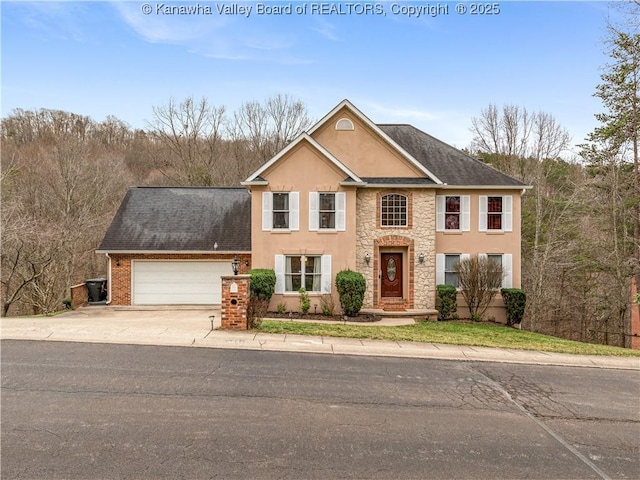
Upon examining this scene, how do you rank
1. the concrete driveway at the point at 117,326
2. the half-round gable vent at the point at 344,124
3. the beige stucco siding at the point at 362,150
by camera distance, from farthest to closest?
1. the half-round gable vent at the point at 344,124
2. the beige stucco siding at the point at 362,150
3. the concrete driveway at the point at 117,326

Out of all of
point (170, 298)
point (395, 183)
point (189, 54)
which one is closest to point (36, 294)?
point (170, 298)

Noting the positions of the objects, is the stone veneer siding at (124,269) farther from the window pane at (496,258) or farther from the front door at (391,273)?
the window pane at (496,258)

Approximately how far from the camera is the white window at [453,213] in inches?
672

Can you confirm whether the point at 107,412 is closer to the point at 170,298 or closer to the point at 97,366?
the point at 97,366

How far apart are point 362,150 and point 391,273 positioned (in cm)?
542

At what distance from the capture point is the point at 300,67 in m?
19.7

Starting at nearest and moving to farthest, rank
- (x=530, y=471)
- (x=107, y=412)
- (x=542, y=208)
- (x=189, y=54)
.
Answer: (x=530, y=471) < (x=107, y=412) < (x=189, y=54) < (x=542, y=208)

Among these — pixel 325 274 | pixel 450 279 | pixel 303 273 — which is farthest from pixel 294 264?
pixel 450 279

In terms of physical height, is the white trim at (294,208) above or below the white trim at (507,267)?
above

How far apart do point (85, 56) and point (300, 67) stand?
9623 millimetres

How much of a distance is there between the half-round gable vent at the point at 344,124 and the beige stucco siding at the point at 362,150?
125 millimetres

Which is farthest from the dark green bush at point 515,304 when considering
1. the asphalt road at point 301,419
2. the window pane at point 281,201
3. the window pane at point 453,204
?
the window pane at point 281,201

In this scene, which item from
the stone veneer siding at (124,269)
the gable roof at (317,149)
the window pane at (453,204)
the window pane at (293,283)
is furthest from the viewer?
the window pane at (453,204)

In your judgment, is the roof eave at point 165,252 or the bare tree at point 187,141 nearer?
the roof eave at point 165,252
